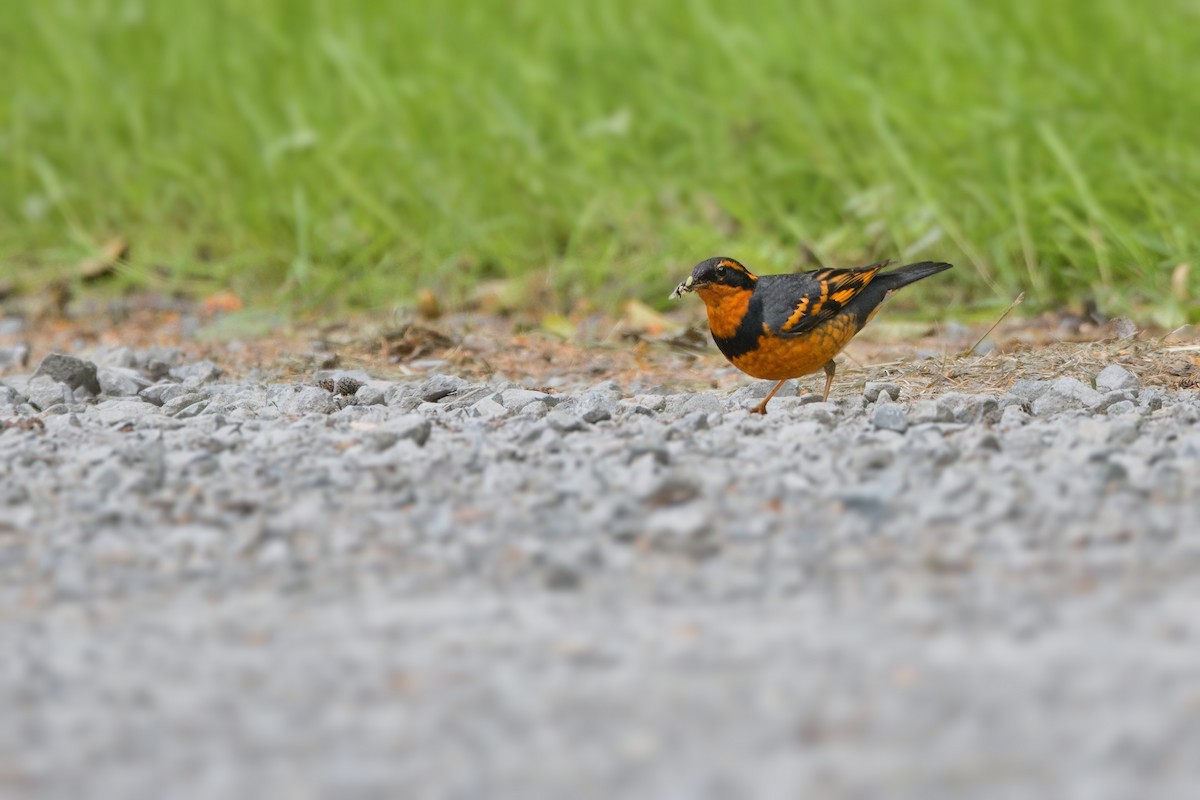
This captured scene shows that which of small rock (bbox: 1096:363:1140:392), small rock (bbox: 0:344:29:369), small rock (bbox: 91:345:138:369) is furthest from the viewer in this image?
small rock (bbox: 0:344:29:369)

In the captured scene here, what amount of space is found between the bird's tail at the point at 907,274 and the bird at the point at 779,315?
0.15 metres

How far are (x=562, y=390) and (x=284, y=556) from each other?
84.7 inches

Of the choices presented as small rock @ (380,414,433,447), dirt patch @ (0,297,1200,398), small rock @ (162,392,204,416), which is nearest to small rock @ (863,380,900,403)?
dirt patch @ (0,297,1200,398)

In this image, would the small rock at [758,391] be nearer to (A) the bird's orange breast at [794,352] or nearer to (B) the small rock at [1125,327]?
(A) the bird's orange breast at [794,352]

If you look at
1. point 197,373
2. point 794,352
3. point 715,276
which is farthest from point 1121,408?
point 197,373

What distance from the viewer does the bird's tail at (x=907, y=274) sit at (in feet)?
16.4

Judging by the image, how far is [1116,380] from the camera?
173 inches

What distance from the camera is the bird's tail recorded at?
4984mm

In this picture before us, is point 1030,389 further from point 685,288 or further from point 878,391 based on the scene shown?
point 685,288

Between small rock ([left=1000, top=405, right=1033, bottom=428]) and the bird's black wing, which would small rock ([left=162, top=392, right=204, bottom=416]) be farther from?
small rock ([left=1000, top=405, right=1033, bottom=428])

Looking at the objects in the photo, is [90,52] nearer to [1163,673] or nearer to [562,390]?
[562,390]

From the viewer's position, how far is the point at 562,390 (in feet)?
16.5

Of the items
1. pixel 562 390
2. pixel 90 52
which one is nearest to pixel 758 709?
pixel 562 390

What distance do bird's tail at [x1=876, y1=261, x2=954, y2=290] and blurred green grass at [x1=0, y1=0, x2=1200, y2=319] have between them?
35.8 inches
